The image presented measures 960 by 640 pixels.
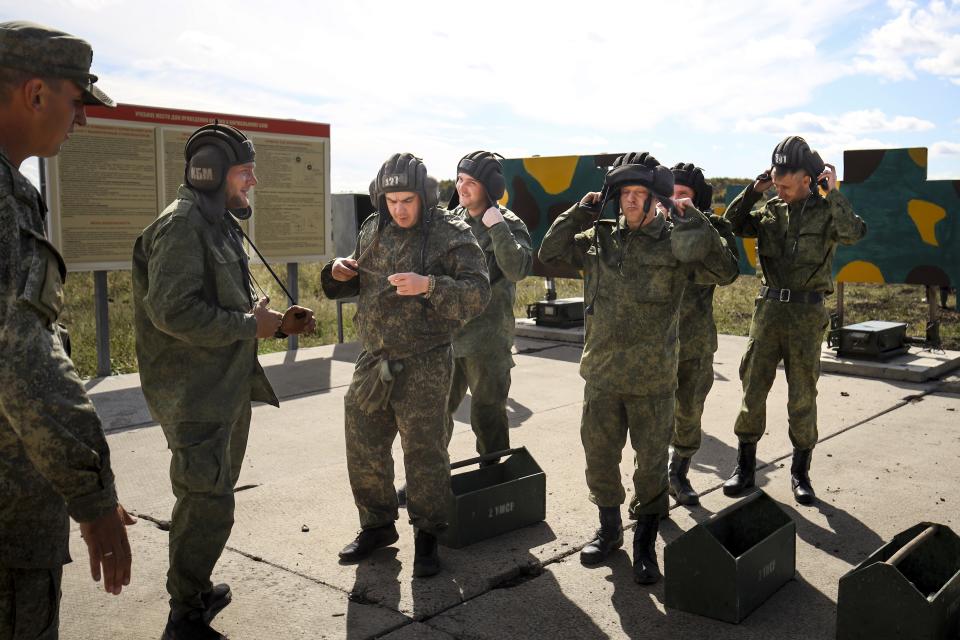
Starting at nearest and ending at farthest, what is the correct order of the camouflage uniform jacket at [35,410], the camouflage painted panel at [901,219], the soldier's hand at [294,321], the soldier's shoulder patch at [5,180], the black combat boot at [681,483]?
the camouflage uniform jacket at [35,410] < the soldier's shoulder patch at [5,180] < the soldier's hand at [294,321] < the black combat boot at [681,483] < the camouflage painted panel at [901,219]

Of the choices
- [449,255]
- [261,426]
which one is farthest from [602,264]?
[261,426]

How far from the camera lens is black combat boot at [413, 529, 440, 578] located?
4.29 m

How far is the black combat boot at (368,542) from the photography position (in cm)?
446

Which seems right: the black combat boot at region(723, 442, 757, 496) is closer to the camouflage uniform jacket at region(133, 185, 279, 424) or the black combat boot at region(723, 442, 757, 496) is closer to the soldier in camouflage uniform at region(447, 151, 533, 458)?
the soldier in camouflage uniform at region(447, 151, 533, 458)

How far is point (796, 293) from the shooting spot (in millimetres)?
5633

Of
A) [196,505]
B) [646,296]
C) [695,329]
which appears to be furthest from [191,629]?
[695,329]

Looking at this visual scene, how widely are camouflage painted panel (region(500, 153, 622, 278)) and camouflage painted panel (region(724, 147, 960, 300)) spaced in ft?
10.9

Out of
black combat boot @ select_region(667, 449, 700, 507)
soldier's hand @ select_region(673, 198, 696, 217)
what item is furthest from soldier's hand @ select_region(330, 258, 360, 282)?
black combat boot @ select_region(667, 449, 700, 507)

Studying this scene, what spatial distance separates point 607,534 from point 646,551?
0.97ft

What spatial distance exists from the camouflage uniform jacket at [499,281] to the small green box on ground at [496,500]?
2.25 feet

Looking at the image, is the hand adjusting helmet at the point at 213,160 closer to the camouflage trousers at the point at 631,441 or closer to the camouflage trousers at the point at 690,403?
the camouflage trousers at the point at 631,441

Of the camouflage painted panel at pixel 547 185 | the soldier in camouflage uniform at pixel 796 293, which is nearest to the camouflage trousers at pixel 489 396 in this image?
the soldier in camouflage uniform at pixel 796 293

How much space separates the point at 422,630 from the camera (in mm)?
3744

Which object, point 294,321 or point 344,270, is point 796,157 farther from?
point 294,321
